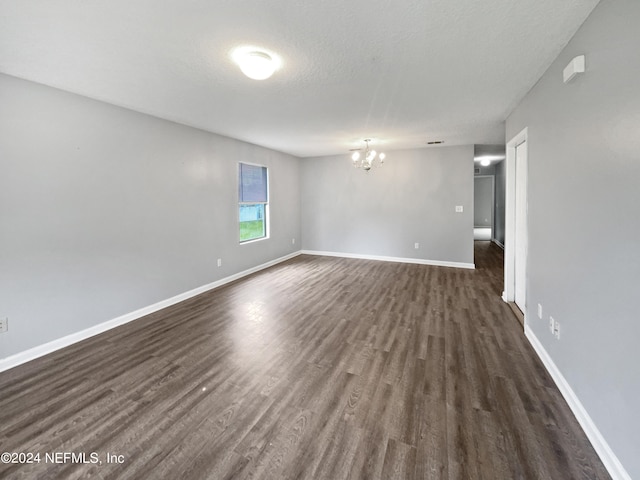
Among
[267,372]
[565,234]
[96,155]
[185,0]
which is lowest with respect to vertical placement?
[267,372]

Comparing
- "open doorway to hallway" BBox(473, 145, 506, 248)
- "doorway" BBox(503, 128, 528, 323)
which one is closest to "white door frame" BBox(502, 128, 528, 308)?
"doorway" BBox(503, 128, 528, 323)

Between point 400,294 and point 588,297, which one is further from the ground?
point 588,297

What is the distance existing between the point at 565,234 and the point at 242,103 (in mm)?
3288

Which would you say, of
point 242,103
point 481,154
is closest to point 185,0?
point 242,103

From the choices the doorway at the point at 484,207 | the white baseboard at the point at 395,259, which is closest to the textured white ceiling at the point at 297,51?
the white baseboard at the point at 395,259

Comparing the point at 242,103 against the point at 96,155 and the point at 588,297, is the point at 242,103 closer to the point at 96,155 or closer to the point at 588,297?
the point at 96,155

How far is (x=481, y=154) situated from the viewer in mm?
7410

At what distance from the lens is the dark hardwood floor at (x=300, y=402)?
5.10ft

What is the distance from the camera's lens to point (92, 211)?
310cm

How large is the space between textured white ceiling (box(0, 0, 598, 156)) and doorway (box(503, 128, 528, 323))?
0.61 metres

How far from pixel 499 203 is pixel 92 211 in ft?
31.9

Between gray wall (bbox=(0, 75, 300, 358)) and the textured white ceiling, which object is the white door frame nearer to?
the textured white ceiling

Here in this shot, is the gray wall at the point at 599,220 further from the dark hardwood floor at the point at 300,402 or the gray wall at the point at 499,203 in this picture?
the gray wall at the point at 499,203

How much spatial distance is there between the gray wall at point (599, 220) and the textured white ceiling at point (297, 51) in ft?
1.31
